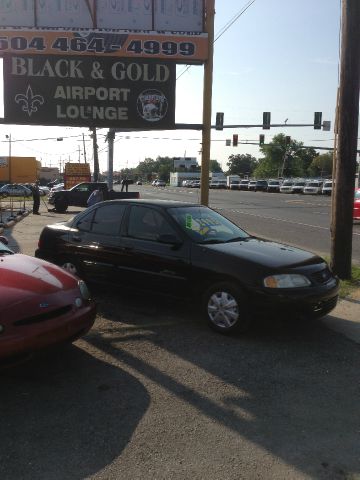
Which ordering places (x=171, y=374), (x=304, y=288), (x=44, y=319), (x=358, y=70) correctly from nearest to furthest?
1. (x=44, y=319)
2. (x=171, y=374)
3. (x=304, y=288)
4. (x=358, y=70)

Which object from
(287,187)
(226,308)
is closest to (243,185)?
(287,187)

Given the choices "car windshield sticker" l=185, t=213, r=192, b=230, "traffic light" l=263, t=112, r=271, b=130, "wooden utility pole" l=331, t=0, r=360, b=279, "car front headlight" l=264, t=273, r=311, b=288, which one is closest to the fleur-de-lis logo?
"car windshield sticker" l=185, t=213, r=192, b=230

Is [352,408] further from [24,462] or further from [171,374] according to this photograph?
[24,462]

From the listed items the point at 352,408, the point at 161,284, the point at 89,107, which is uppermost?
the point at 89,107

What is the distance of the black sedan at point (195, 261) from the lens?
5.07 meters

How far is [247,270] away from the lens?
16.7 ft

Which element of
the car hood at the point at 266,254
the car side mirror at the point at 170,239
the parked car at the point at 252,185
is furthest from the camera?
the parked car at the point at 252,185

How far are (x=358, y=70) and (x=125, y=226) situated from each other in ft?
14.1

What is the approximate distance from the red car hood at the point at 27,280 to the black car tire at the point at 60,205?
21940 millimetres

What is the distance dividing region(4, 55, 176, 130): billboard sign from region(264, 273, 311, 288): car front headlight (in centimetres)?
499

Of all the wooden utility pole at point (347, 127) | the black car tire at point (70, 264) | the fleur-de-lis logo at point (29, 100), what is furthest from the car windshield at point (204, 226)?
the fleur-de-lis logo at point (29, 100)

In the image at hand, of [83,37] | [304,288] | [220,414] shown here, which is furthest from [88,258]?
[83,37]

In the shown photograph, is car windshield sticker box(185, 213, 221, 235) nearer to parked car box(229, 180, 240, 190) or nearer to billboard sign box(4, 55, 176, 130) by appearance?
billboard sign box(4, 55, 176, 130)

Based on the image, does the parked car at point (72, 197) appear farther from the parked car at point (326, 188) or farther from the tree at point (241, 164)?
the tree at point (241, 164)
